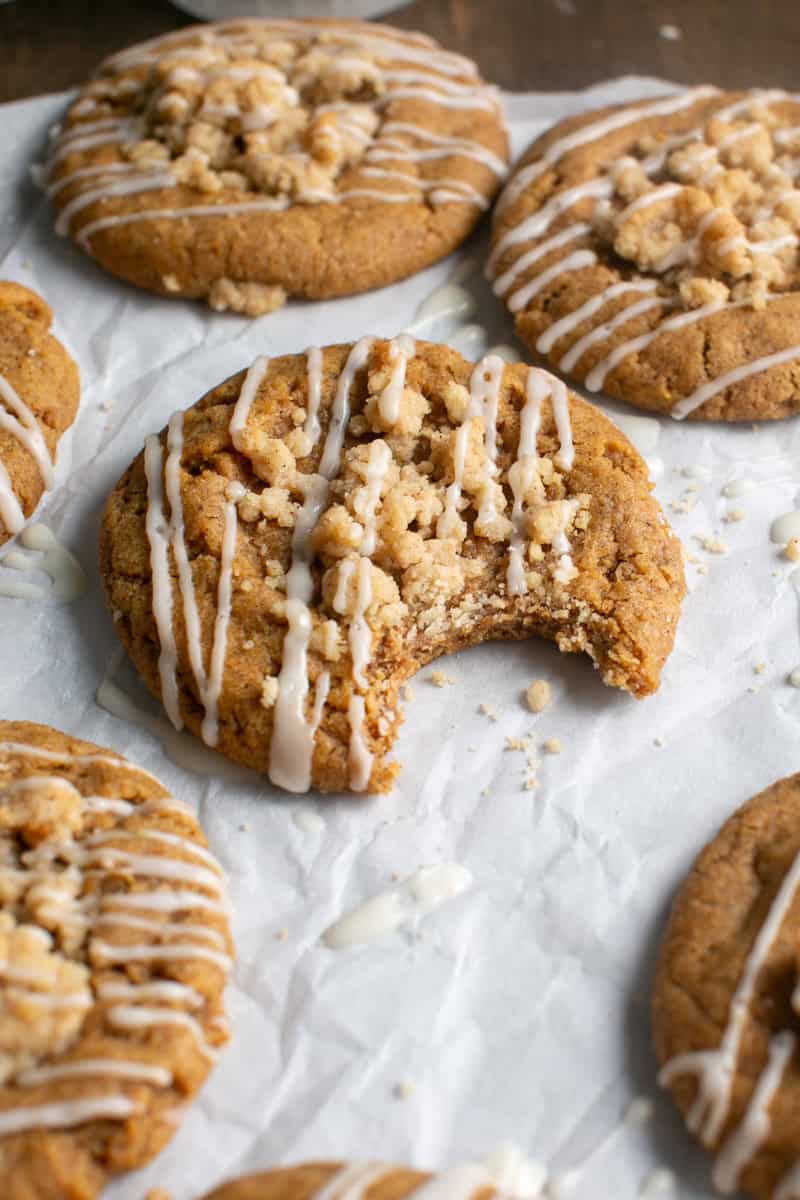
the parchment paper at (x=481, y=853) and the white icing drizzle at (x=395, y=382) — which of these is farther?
the white icing drizzle at (x=395, y=382)

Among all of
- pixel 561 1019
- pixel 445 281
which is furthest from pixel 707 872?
Answer: pixel 445 281

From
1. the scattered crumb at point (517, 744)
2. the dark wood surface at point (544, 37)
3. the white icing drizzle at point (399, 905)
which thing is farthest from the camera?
the dark wood surface at point (544, 37)

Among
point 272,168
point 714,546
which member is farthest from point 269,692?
point 272,168

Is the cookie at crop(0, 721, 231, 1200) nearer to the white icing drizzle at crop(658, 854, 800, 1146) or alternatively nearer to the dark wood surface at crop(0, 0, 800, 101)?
the white icing drizzle at crop(658, 854, 800, 1146)

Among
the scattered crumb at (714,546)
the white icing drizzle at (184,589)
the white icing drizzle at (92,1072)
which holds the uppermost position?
the white icing drizzle at (184,589)

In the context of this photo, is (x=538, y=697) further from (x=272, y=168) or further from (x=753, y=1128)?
(x=272, y=168)

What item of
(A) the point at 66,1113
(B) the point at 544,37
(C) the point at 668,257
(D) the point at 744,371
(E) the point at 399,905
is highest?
(B) the point at 544,37

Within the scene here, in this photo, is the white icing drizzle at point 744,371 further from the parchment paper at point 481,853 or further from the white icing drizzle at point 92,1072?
the white icing drizzle at point 92,1072

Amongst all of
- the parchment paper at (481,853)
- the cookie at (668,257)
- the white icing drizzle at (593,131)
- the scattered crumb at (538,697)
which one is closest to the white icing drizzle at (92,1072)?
the parchment paper at (481,853)
